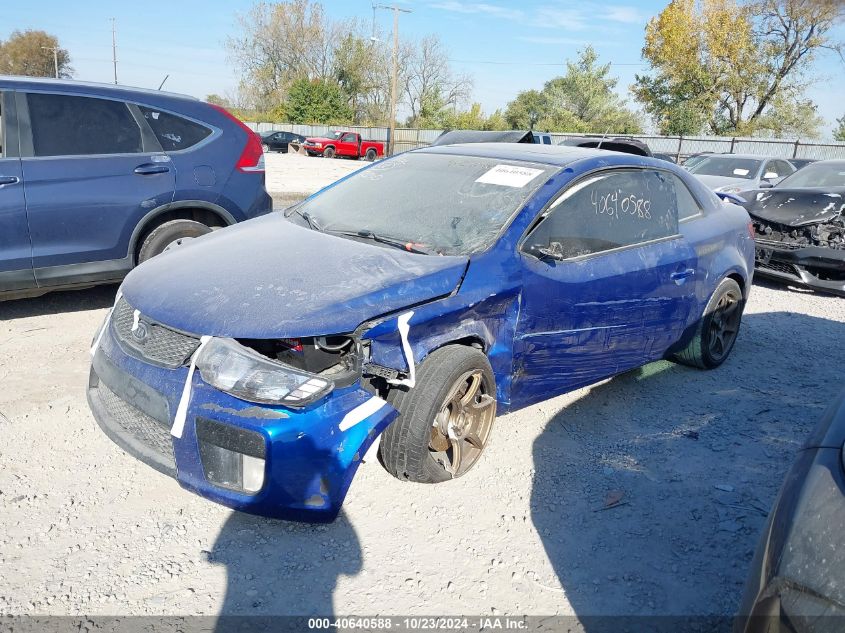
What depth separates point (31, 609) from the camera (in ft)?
7.52

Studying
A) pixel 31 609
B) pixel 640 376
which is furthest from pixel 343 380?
pixel 640 376

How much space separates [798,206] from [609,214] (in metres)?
5.18

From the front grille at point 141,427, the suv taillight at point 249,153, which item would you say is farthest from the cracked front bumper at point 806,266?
the front grille at point 141,427

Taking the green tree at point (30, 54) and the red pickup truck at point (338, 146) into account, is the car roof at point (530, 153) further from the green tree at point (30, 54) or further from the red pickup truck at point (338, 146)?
the green tree at point (30, 54)

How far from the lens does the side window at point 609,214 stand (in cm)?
352

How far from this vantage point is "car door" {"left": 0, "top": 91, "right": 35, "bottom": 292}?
4.57m

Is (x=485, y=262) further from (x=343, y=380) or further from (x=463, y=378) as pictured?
(x=343, y=380)

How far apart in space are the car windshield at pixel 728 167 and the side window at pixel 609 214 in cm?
850

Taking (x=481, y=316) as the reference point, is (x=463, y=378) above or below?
below

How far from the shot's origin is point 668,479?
338cm

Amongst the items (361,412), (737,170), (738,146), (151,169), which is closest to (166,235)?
(151,169)

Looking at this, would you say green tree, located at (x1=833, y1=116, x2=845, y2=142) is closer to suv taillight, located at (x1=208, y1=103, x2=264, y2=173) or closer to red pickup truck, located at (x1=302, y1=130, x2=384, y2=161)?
red pickup truck, located at (x1=302, y1=130, x2=384, y2=161)

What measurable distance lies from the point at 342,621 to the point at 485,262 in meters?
1.66

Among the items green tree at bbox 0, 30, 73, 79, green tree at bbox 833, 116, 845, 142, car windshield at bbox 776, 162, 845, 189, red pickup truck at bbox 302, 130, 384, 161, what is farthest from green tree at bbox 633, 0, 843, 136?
green tree at bbox 0, 30, 73, 79
